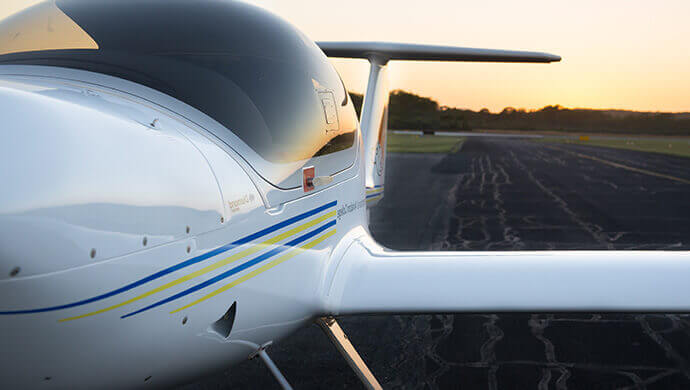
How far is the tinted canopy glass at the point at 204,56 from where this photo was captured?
2447 mm

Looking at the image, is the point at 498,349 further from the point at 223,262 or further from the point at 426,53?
the point at 426,53

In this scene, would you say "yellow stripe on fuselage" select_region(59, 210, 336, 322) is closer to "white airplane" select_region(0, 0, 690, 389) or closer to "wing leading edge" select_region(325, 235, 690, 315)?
"white airplane" select_region(0, 0, 690, 389)

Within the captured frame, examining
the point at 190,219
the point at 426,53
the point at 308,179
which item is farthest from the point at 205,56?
the point at 426,53

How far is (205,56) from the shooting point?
2.61 meters

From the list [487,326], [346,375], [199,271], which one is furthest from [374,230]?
[199,271]

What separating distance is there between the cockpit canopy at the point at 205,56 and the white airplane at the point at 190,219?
10 millimetres

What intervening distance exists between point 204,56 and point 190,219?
99 cm

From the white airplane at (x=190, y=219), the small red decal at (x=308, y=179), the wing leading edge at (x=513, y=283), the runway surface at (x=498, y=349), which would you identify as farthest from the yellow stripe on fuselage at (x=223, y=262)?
the runway surface at (x=498, y=349)

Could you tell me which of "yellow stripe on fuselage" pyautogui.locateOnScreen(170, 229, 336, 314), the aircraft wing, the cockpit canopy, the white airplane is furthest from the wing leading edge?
the aircraft wing

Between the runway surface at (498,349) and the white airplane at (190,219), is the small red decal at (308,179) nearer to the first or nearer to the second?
the white airplane at (190,219)

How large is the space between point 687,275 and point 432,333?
7.42ft

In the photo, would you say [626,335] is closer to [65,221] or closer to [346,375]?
[346,375]

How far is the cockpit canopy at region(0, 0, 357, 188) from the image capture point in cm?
245

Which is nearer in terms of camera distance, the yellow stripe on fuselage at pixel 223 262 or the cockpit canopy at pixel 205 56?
the yellow stripe on fuselage at pixel 223 262
